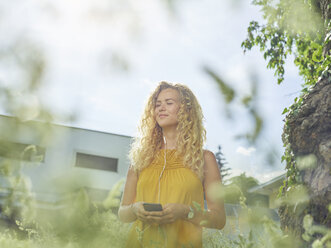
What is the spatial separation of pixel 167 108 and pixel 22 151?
1.90 m

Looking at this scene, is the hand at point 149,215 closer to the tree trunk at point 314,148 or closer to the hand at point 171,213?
the hand at point 171,213

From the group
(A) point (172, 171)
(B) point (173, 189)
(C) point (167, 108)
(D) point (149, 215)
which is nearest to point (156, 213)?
(D) point (149, 215)

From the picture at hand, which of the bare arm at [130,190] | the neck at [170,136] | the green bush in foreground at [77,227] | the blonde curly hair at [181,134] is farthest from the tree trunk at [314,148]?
the green bush in foreground at [77,227]

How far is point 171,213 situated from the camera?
172 cm

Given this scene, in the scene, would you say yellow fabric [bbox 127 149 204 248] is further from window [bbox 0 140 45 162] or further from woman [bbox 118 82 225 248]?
window [bbox 0 140 45 162]

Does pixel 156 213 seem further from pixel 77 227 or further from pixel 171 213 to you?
pixel 77 227

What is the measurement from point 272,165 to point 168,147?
1.61m

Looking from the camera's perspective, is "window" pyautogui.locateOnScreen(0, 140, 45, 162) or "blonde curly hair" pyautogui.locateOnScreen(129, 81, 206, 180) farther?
"blonde curly hair" pyautogui.locateOnScreen(129, 81, 206, 180)

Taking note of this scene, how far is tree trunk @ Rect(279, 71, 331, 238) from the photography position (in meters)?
1.57

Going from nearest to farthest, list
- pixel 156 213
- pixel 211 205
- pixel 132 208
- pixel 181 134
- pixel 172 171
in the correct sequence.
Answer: pixel 156 213 → pixel 132 208 → pixel 211 205 → pixel 172 171 → pixel 181 134

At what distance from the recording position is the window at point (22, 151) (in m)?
0.42

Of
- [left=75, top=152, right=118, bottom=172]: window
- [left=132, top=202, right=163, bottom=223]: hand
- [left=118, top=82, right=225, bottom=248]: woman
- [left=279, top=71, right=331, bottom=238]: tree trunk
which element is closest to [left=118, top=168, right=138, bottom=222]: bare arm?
[left=118, top=82, right=225, bottom=248]: woman

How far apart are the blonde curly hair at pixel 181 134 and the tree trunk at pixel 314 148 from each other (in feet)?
1.83

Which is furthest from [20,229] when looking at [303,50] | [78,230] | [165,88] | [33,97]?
[303,50]
